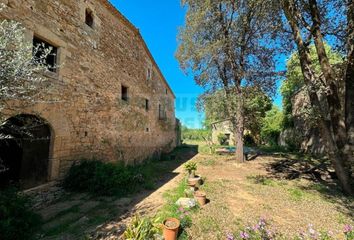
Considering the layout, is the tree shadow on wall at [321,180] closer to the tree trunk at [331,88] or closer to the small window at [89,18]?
the tree trunk at [331,88]

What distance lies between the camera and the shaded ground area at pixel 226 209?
3.17 meters

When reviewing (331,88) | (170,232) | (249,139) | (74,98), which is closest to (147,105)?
(74,98)

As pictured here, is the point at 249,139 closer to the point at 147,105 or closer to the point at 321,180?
the point at 147,105

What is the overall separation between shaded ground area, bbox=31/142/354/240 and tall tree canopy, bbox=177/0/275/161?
14.6 feet

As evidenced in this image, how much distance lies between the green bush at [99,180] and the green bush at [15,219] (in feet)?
7.02

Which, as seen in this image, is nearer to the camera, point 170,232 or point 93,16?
point 170,232

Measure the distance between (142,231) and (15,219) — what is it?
1.71m

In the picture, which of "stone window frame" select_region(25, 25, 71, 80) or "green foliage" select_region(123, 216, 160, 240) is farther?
"stone window frame" select_region(25, 25, 71, 80)

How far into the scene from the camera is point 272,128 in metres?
19.0

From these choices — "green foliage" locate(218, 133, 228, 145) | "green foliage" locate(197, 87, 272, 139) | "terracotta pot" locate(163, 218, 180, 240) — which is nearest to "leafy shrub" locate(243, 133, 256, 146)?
"green foliage" locate(218, 133, 228, 145)

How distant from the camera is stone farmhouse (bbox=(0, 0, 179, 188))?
4.26 meters

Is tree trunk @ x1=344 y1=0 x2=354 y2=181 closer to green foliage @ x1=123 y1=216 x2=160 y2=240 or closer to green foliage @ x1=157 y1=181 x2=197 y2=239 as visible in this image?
green foliage @ x1=157 y1=181 x2=197 y2=239

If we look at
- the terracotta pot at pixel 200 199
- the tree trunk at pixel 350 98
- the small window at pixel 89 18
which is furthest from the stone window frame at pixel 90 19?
the tree trunk at pixel 350 98

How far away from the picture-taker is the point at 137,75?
32.7ft
